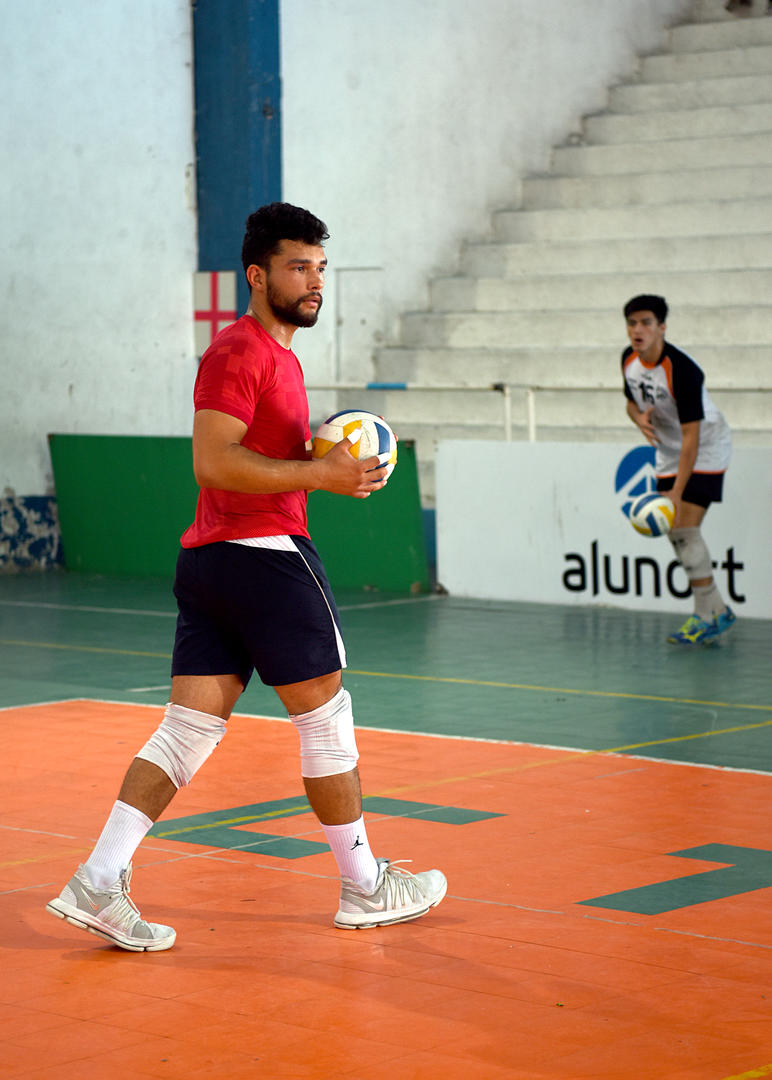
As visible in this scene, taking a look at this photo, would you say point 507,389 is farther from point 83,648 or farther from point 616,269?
point 616,269

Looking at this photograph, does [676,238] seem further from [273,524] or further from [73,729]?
[273,524]

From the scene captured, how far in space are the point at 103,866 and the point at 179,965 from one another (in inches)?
13.8

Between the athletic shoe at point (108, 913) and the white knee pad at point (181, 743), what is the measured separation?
0.31 m

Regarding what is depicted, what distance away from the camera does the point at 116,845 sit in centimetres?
519

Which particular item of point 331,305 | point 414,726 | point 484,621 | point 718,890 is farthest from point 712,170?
point 718,890

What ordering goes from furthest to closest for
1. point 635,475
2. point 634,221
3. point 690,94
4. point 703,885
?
point 690,94
point 634,221
point 635,475
point 703,885

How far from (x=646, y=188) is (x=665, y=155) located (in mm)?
603

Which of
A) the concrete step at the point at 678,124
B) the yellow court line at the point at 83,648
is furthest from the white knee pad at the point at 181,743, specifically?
the concrete step at the point at 678,124

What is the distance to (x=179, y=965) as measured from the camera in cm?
508

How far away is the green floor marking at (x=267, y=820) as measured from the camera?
6.51 metres

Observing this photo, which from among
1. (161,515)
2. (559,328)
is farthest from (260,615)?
(559,328)

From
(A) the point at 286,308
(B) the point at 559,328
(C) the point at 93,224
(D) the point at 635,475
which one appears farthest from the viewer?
(B) the point at 559,328

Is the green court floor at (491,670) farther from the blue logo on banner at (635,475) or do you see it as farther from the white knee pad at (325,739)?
the white knee pad at (325,739)

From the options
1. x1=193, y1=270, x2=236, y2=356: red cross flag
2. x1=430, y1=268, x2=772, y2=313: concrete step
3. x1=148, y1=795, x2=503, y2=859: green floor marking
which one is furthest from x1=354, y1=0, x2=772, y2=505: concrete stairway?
x1=148, y1=795, x2=503, y2=859: green floor marking
